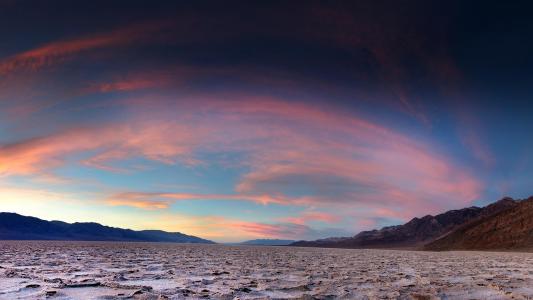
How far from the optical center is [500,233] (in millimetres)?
82500

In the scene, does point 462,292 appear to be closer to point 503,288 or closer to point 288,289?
point 503,288

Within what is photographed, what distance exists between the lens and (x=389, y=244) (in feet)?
547

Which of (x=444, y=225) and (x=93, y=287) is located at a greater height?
(x=444, y=225)

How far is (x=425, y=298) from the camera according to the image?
9.03 m

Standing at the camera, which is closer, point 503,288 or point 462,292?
point 462,292

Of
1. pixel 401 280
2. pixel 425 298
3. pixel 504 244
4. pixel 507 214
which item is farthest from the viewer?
pixel 507 214

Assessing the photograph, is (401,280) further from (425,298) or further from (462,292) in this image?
(425,298)

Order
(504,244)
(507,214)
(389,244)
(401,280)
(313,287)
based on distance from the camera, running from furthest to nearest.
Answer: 1. (389,244)
2. (507,214)
3. (504,244)
4. (401,280)
5. (313,287)

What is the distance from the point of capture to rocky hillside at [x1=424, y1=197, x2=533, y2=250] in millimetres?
74562

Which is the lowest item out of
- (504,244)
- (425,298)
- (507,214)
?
(425,298)

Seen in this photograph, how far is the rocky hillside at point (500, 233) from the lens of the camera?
245 feet

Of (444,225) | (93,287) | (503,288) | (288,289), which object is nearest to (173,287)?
(93,287)

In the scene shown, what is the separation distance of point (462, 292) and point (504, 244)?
77099mm

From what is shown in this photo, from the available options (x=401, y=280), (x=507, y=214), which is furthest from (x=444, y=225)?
(x=401, y=280)
